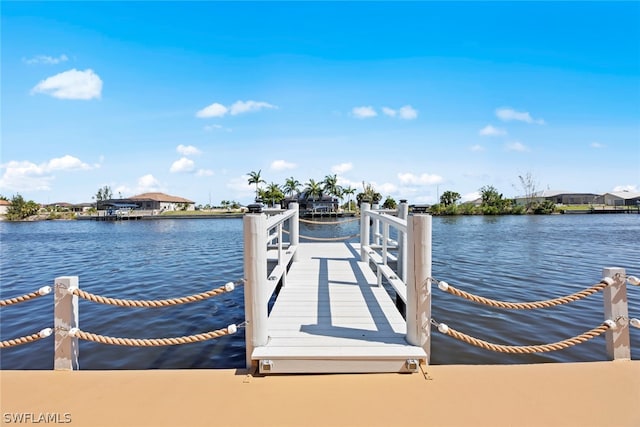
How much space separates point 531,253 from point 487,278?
745 centimetres

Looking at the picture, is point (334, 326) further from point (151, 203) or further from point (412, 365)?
point (151, 203)

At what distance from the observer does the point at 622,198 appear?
3270 inches

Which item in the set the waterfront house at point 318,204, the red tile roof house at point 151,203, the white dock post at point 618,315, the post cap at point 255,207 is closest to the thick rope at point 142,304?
the post cap at point 255,207

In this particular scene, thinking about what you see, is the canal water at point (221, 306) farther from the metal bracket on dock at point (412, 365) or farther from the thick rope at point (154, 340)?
the metal bracket on dock at point (412, 365)

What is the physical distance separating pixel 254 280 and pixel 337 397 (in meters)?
1.24

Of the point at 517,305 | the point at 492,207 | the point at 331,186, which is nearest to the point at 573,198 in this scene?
the point at 492,207

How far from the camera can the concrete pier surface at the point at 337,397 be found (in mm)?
2400

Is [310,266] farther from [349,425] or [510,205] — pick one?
[510,205]

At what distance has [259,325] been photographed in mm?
3217

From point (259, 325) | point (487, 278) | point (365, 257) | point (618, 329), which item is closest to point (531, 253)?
point (487, 278)

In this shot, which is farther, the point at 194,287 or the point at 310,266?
the point at 194,287

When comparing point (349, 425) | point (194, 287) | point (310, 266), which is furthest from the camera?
point (194, 287)

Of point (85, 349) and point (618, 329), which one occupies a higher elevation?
point (618, 329)

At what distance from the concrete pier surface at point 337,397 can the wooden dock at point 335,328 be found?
12 cm
